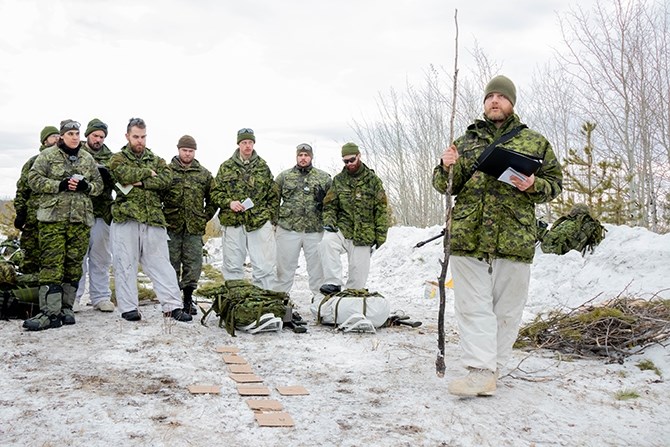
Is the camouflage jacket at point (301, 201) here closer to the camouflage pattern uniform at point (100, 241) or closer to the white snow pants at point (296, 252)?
the white snow pants at point (296, 252)

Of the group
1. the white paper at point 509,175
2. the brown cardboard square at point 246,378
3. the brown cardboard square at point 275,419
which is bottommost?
the brown cardboard square at point 246,378

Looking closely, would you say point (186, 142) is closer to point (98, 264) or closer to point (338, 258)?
point (98, 264)

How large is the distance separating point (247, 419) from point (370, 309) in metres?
3.12

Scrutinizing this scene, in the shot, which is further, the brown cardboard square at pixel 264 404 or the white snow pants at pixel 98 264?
the white snow pants at pixel 98 264

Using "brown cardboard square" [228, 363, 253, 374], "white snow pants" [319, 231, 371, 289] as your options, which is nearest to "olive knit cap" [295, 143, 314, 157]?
"white snow pants" [319, 231, 371, 289]

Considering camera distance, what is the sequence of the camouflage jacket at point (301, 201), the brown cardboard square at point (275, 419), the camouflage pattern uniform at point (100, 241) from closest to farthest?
the brown cardboard square at point (275, 419) → the camouflage pattern uniform at point (100, 241) → the camouflage jacket at point (301, 201)

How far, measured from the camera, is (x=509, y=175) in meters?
3.86

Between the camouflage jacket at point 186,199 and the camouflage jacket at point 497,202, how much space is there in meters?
3.91

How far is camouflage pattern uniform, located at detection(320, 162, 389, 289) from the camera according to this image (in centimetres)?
721

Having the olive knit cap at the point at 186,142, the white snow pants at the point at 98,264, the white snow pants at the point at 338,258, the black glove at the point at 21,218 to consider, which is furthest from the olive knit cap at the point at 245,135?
the black glove at the point at 21,218

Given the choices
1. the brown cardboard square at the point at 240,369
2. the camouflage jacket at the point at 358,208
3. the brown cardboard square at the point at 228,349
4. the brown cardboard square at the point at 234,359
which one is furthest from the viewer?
the camouflage jacket at the point at 358,208

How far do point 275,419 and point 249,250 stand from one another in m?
4.06

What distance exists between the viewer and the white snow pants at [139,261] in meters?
6.49

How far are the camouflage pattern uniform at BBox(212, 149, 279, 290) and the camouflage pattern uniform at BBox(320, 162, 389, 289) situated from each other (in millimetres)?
742
